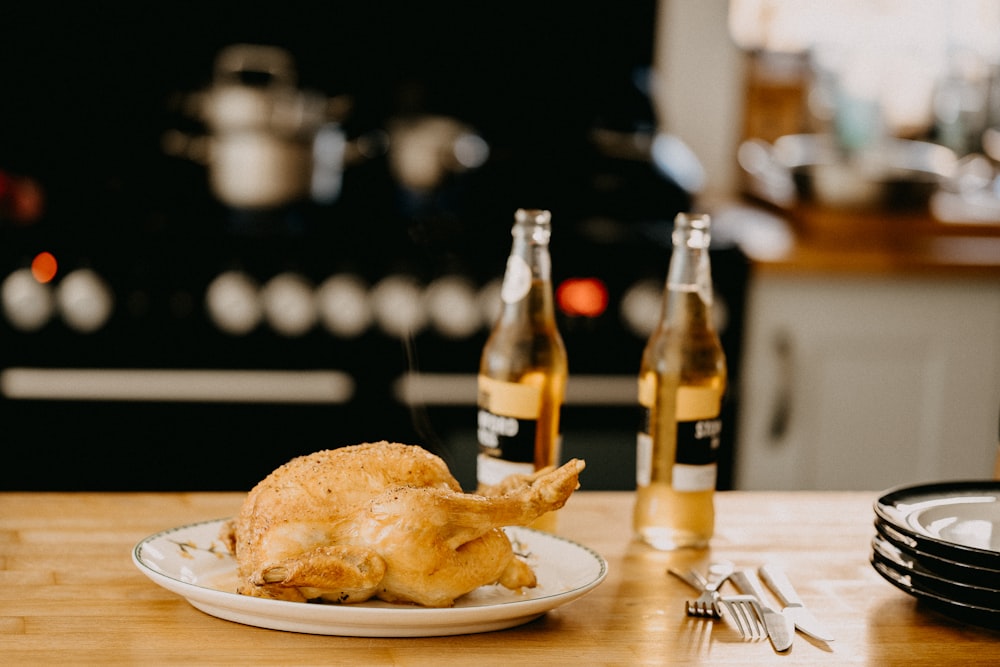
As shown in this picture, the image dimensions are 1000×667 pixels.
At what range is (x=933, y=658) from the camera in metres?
0.95

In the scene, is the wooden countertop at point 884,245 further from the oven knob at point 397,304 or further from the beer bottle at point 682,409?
the beer bottle at point 682,409

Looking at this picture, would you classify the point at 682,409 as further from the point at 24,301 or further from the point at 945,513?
the point at 24,301

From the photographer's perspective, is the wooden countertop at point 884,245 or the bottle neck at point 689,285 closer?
the bottle neck at point 689,285

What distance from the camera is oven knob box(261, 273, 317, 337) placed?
2.45 m

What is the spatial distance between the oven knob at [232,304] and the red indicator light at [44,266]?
28 cm

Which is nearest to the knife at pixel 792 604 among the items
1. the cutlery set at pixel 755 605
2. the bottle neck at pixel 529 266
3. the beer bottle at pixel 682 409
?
the cutlery set at pixel 755 605

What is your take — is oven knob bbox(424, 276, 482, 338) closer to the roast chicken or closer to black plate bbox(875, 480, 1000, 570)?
black plate bbox(875, 480, 1000, 570)

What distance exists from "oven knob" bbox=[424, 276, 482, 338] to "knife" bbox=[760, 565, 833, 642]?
1.41 m

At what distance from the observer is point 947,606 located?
A: 3.35 feet

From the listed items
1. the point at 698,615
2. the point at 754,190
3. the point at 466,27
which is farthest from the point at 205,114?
the point at 698,615

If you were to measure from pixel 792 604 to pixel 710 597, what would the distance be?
0.07 metres

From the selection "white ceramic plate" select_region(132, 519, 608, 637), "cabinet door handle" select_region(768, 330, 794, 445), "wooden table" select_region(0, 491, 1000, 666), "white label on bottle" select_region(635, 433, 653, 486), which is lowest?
"cabinet door handle" select_region(768, 330, 794, 445)

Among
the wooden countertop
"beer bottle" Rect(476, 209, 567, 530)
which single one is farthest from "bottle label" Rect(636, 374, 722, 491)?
the wooden countertop

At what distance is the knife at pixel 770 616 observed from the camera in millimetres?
962
